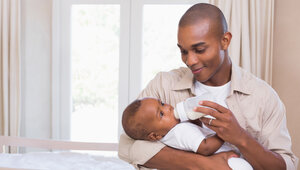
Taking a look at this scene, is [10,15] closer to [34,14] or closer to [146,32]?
[34,14]

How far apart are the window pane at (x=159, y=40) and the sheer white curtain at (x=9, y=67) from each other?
1.18 meters

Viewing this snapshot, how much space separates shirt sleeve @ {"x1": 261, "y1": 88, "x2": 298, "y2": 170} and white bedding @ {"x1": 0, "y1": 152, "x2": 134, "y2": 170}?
106cm

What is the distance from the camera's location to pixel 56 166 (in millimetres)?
2422

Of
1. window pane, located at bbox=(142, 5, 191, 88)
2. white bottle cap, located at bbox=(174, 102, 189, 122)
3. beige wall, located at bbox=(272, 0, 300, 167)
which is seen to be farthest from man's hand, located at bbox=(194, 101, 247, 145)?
window pane, located at bbox=(142, 5, 191, 88)

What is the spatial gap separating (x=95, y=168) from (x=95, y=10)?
168cm

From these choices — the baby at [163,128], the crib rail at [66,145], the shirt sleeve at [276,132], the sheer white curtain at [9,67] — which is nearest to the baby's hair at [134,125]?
the baby at [163,128]

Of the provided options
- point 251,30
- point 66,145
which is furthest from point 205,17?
point 251,30

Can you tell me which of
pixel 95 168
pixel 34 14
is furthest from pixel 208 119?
pixel 34 14

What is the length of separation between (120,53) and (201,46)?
6.42 feet

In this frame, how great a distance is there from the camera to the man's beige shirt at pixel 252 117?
5.15 ft

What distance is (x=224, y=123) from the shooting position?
1399 millimetres

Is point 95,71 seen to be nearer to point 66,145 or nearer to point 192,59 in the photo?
point 66,145

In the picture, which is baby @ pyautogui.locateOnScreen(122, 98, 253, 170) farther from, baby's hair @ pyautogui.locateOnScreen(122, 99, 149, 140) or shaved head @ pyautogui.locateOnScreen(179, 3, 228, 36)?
shaved head @ pyautogui.locateOnScreen(179, 3, 228, 36)

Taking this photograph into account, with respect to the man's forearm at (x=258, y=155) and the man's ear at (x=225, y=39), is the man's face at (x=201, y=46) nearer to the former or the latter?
the man's ear at (x=225, y=39)
